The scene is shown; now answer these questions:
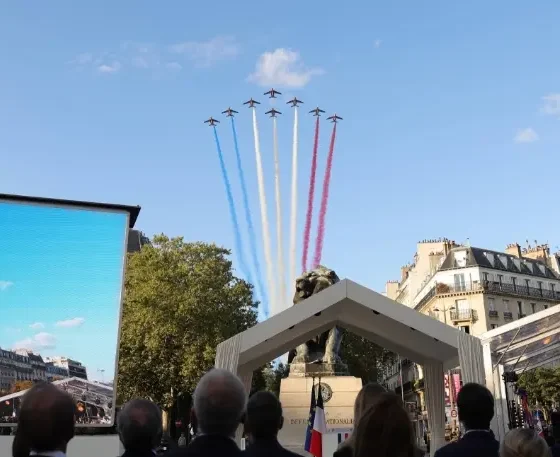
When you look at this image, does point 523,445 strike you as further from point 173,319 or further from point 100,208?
point 173,319

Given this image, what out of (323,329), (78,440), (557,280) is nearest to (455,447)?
(323,329)

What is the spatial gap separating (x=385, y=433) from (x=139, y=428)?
161 cm

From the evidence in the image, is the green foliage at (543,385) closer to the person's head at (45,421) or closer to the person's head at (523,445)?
the person's head at (523,445)

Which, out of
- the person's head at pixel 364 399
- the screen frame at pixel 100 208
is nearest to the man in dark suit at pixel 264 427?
the person's head at pixel 364 399

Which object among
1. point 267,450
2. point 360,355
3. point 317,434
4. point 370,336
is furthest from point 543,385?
point 267,450

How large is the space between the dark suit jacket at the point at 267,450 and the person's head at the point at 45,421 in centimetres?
101

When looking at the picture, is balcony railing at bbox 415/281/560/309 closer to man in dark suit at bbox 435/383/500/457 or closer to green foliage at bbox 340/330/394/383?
green foliage at bbox 340/330/394/383

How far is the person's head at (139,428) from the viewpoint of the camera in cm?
380

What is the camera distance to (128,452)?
3.82m

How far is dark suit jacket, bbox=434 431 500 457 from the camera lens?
13.0 feet

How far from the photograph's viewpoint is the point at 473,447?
399 cm

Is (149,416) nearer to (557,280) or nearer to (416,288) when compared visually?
(557,280)

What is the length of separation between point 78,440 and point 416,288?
5675 cm

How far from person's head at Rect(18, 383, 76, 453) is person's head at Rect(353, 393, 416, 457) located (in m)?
1.47
